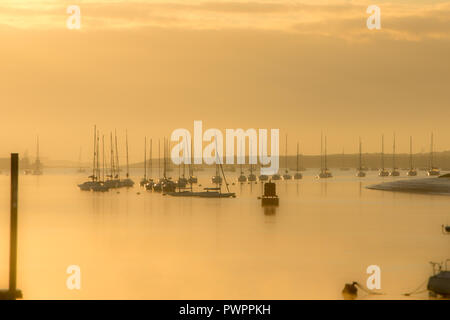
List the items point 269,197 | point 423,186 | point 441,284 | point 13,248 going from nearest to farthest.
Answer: point 13,248, point 441,284, point 269,197, point 423,186

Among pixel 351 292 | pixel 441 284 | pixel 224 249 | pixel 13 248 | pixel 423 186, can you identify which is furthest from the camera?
pixel 423 186

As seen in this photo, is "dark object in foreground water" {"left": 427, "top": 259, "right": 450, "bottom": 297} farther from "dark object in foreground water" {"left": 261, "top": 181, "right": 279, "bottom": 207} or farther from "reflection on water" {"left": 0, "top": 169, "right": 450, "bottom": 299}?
"dark object in foreground water" {"left": 261, "top": 181, "right": 279, "bottom": 207}

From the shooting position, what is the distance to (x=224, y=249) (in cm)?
5559

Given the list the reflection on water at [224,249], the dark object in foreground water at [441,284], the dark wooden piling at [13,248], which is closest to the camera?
the dark wooden piling at [13,248]

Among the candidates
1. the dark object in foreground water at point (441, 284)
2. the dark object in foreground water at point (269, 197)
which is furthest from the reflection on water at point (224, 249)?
the dark object in foreground water at point (269, 197)

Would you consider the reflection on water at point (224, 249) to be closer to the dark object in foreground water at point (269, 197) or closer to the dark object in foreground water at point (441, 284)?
the dark object in foreground water at point (441, 284)

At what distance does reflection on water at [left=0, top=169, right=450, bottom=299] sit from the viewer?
3803 centimetres

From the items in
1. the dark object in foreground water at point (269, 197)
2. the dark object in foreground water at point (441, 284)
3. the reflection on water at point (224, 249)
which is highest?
the dark object in foreground water at point (269, 197)

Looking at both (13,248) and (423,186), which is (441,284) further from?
(423,186)

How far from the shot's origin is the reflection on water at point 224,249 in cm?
3803

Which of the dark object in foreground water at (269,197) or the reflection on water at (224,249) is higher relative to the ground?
the dark object in foreground water at (269,197)

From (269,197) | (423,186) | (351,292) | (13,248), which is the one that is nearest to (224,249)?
(351,292)
